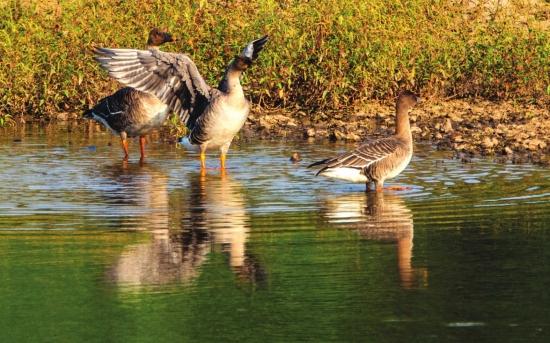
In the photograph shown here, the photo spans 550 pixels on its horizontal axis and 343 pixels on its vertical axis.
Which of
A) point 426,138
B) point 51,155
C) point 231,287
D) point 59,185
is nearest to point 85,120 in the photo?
point 51,155

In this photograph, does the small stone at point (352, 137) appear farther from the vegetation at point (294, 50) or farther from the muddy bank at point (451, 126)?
the vegetation at point (294, 50)

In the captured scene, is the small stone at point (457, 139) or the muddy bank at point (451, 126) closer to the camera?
the muddy bank at point (451, 126)

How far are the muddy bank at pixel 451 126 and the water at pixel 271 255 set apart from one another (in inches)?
48.7

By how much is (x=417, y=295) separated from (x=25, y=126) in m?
12.5

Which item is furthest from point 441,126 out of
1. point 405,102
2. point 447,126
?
point 405,102

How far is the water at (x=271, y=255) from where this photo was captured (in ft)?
25.3

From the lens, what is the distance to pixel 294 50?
20016 millimetres

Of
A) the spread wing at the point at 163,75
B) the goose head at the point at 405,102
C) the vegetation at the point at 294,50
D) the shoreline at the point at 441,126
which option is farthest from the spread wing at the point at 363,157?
the vegetation at the point at 294,50

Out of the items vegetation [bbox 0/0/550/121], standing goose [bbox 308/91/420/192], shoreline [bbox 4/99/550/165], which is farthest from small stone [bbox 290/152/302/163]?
vegetation [bbox 0/0/550/121]

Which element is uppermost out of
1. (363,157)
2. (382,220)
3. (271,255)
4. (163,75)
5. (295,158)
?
(163,75)

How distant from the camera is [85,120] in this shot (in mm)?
20984

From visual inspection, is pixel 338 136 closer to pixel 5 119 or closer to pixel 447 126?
pixel 447 126

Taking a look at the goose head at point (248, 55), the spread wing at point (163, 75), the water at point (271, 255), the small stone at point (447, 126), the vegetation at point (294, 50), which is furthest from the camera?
the vegetation at point (294, 50)

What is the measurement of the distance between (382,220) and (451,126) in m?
7.48
